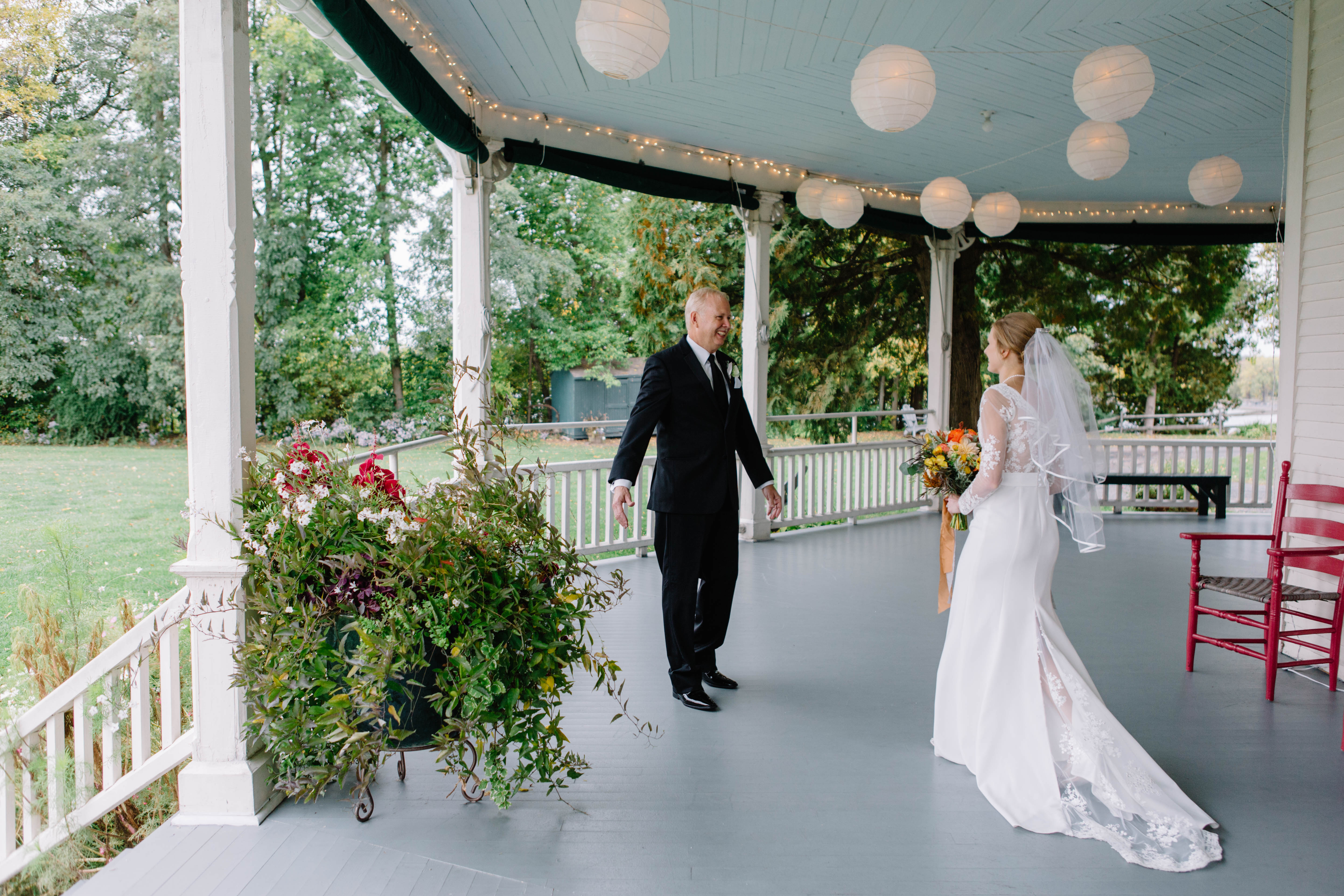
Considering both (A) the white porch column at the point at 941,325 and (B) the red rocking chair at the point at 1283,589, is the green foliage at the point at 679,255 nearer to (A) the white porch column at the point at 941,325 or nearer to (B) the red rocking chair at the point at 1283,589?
(A) the white porch column at the point at 941,325

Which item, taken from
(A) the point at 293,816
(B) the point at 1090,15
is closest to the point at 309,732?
(A) the point at 293,816

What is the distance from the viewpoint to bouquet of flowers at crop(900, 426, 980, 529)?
2.82 meters

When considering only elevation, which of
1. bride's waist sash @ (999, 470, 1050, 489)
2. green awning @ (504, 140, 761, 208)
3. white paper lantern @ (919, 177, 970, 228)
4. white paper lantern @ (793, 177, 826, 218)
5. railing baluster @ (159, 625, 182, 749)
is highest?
green awning @ (504, 140, 761, 208)

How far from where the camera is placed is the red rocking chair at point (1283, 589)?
326cm

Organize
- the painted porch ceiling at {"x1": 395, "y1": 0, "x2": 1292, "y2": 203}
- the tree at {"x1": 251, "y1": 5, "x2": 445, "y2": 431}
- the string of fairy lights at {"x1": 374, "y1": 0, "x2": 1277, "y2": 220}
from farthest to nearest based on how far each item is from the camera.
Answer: the tree at {"x1": 251, "y1": 5, "x2": 445, "y2": 431}, the string of fairy lights at {"x1": 374, "y1": 0, "x2": 1277, "y2": 220}, the painted porch ceiling at {"x1": 395, "y1": 0, "x2": 1292, "y2": 203}

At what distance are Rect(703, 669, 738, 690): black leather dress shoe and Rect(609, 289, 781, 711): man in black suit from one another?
17 centimetres

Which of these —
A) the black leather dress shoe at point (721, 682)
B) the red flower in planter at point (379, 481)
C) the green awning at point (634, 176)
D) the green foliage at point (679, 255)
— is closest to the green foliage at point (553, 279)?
the green foliage at point (679, 255)

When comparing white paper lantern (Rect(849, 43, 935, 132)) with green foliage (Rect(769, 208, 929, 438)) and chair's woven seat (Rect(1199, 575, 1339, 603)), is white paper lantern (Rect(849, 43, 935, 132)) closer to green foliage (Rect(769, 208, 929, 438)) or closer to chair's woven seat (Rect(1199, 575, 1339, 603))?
chair's woven seat (Rect(1199, 575, 1339, 603))

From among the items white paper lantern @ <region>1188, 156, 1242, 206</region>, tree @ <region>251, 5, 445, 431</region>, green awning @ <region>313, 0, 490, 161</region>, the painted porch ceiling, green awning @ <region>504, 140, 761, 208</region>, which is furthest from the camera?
tree @ <region>251, 5, 445, 431</region>

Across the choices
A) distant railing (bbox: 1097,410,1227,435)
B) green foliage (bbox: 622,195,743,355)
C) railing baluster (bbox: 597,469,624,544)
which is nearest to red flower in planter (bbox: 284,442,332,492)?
railing baluster (bbox: 597,469,624,544)

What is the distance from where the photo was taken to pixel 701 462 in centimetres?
314

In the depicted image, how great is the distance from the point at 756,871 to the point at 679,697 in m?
1.24

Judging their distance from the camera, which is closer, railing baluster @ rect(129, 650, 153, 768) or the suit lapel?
railing baluster @ rect(129, 650, 153, 768)

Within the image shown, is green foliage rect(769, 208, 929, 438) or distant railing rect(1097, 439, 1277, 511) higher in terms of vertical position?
green foliage rect(769, 208, 929, 438)
